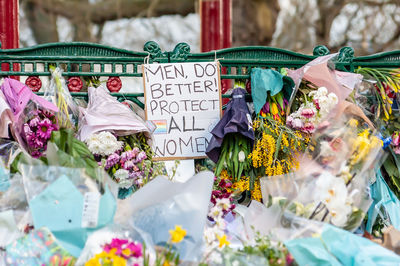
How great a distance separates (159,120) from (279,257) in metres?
1.30

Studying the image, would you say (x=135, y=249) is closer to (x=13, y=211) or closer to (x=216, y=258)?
(x=216, y=258)

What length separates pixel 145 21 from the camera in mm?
8875

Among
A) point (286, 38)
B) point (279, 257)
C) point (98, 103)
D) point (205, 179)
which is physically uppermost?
point (286, 38)

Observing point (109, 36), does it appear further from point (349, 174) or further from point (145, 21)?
point (349, 174)

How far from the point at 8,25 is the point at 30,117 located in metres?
1.41

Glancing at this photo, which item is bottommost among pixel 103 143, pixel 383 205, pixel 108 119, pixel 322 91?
pixel 383 205

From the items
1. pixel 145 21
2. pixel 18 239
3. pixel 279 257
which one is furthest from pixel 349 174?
pixel 145 21

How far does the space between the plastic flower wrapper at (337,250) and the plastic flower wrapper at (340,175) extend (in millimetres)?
92

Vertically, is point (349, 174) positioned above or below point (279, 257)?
above

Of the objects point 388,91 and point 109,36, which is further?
point 109,36

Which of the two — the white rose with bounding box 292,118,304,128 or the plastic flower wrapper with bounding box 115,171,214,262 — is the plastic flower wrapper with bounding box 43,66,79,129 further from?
the white rose with bounding box 292,118,304,128

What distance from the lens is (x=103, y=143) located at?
8.91 feet

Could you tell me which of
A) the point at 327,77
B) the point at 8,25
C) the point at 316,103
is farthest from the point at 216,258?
the point at 8,25

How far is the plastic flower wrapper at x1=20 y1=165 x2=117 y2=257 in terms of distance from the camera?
201 cm
